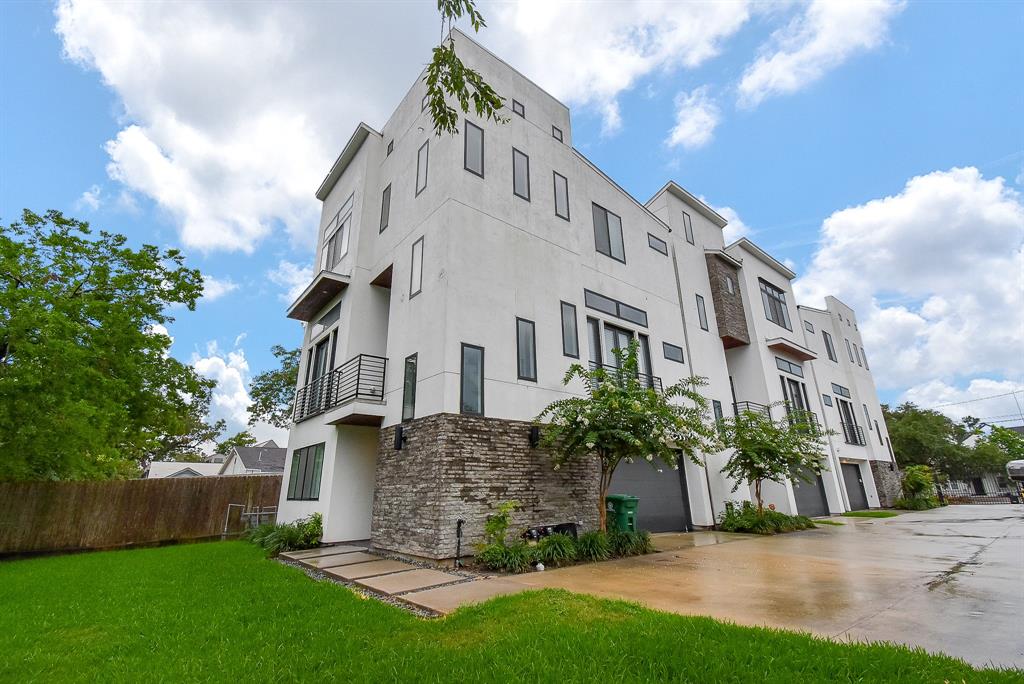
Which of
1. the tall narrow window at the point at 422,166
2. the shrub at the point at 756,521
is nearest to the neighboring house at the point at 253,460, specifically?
the tall narrow window at the point at 422,166

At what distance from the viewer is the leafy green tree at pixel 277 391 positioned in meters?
22.6

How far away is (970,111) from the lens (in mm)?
9781

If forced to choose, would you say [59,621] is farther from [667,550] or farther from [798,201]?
[798,201]

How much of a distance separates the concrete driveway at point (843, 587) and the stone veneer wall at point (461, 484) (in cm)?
161

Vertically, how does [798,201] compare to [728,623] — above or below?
above

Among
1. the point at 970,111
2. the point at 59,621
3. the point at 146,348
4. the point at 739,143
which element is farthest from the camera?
the point at 739,143

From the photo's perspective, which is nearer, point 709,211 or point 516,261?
point 516,261

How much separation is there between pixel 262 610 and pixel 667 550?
23.8ft

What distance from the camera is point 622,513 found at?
983 cm

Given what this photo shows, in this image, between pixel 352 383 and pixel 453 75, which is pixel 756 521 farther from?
pixel 453 75

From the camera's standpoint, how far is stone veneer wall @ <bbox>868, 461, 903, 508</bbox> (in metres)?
22.1

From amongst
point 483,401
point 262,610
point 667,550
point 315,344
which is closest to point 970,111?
point 667,550

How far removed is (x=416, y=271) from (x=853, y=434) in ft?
74.2

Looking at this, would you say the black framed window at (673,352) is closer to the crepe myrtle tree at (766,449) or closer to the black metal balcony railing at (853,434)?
the crepe myrtle tree at (766,449)
